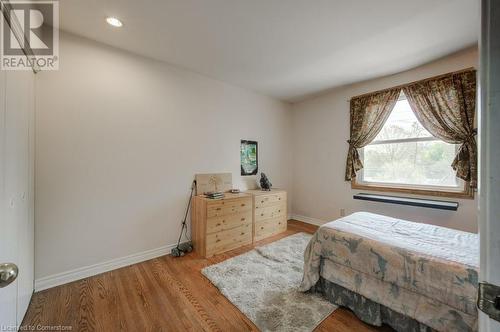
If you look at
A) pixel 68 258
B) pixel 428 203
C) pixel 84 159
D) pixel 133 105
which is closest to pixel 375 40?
pixel 428 203

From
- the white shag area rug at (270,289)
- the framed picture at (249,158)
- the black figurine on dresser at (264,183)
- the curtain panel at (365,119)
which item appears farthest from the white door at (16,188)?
the curtain panel at (365,119)

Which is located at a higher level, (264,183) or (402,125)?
(402,125)

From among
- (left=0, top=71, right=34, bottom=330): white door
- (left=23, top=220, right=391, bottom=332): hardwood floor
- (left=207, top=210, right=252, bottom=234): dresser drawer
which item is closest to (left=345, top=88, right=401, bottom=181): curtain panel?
(left=207, top=210, right=252, bottom=234): dresser drawer

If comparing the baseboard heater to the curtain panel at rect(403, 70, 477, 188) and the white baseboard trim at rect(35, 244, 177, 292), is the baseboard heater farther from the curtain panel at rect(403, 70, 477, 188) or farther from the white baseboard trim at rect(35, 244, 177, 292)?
the white baseboard trim at rect(35, 244, 177, 292)

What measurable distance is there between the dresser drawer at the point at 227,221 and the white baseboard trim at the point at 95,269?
68 cm

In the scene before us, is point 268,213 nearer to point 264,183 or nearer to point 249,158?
point 264,183

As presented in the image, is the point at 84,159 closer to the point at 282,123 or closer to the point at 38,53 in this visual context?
the point at 38,53

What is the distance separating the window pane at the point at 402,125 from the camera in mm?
2895

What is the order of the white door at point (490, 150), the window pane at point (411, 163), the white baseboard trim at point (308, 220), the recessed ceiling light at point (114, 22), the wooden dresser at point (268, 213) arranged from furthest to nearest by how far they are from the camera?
1. the white baseboard trim at point (308, 220)
2. the wooden dresser at point (268, 213)
3. the window pane at point (411, 163)
4. the recessed ceiling light at point (114, 22)
5. the white door at point (490, 150)

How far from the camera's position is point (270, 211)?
11.4 feet

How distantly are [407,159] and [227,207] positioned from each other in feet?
8.90

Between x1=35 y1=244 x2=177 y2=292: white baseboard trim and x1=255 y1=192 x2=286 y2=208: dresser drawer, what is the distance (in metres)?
1.43

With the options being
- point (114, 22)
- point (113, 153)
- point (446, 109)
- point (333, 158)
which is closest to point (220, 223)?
point (113, 153)

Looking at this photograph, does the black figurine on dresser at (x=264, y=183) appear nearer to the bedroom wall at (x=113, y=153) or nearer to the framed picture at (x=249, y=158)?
the framed picture at (x=249, y=158)
